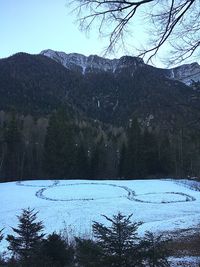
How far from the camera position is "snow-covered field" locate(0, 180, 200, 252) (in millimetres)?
→ 21938

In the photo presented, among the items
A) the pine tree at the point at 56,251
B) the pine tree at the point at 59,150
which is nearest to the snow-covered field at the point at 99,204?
the pine tree at the point at 56,251

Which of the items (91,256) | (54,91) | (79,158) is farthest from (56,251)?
(54,91)

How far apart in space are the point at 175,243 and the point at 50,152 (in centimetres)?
4265

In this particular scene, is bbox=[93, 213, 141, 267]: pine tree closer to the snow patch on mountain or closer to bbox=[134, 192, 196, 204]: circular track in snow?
Answer: the snow patch on mountain

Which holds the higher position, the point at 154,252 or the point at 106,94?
the point at 106,94

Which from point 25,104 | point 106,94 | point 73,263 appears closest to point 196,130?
point 73,263

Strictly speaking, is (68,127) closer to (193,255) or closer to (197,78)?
(193,255)

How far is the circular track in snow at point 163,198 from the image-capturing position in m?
29.9

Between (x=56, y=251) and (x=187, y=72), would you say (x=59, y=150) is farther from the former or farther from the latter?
(x=187, y=72)

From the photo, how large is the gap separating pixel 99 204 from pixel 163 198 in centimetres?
589

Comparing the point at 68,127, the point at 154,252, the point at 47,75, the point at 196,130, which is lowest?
the point at 154,252

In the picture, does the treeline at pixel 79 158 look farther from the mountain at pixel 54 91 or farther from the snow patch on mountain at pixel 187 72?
the snow patch on mountain at pixel 187 72

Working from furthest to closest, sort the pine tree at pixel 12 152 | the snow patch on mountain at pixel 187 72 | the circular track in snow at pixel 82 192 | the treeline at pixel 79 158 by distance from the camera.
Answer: the pine tree at pixel 12 152 < the treeline at pixel 79 158 < the circular track in snow at pixel 82 192 < the snow patch on mountain at pixel 187 72

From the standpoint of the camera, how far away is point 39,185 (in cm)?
4041
